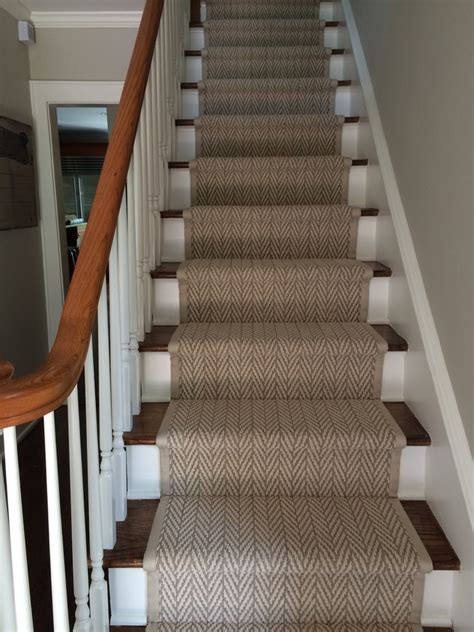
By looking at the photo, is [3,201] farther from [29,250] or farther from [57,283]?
[57,283]

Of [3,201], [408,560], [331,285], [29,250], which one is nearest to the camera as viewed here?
[408,560]

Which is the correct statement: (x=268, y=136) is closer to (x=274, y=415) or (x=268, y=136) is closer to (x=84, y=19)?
(x=274, y=415)

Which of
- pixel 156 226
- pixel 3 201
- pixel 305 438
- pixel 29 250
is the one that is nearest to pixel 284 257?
pixel 156 226

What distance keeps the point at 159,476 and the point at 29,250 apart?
7.44 ft

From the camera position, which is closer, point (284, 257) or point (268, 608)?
point (268, 608)

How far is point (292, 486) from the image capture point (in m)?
1.45

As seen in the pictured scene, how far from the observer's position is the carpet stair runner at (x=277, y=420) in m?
1.25

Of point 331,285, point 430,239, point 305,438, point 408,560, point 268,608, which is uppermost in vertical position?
point 430,239

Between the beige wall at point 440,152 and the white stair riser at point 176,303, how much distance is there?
243 millimetres

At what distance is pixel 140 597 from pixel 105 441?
0.40 meters

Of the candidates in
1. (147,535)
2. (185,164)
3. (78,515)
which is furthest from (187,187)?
(78,515)

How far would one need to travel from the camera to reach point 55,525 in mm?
860

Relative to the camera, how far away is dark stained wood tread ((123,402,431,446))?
4.66 feet

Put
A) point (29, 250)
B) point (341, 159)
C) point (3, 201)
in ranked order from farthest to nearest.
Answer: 1. point (29, 250)
2. point (3, 201)
3. point (341, 159)
